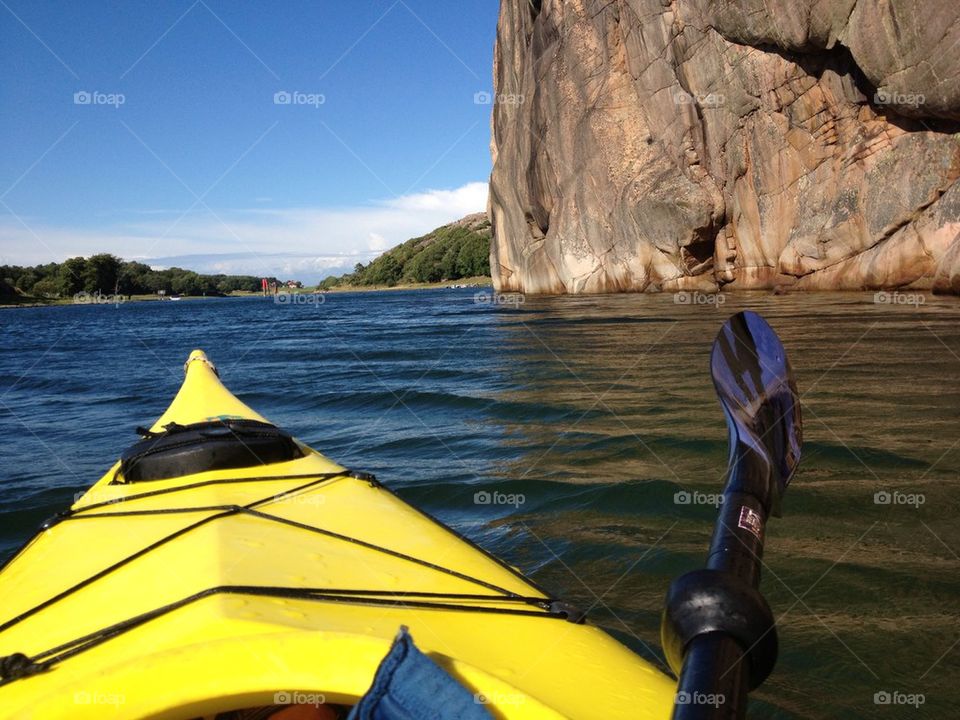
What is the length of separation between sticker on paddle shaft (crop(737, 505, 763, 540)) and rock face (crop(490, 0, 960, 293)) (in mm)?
15913

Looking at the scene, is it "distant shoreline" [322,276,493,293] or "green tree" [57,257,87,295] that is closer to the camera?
"distant shoreline" [322,276,493,293]

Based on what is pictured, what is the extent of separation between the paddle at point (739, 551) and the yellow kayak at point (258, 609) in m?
0.51

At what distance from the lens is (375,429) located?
25.5 ft

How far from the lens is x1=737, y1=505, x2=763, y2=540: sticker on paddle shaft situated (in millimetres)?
1546

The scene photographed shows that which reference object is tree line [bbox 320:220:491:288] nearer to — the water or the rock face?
the rock face

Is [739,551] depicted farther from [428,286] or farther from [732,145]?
[428,286]

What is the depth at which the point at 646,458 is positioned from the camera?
555 cm

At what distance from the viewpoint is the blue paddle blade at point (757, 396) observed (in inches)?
79.6

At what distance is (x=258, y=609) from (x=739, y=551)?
119 cm

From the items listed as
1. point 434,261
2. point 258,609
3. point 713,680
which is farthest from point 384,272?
point 713,680

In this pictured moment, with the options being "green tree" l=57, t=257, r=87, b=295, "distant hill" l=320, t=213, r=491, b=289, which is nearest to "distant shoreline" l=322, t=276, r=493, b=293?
"distant hill" l=320, t=213, r=491, b=289

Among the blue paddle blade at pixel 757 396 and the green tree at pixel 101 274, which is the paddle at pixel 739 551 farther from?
the green tree at pixel 101 274

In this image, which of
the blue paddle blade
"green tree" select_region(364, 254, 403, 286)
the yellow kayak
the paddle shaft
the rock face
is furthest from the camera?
"green tree" select_region(364, 254, 403, 286)

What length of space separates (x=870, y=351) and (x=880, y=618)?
→ 672cm
